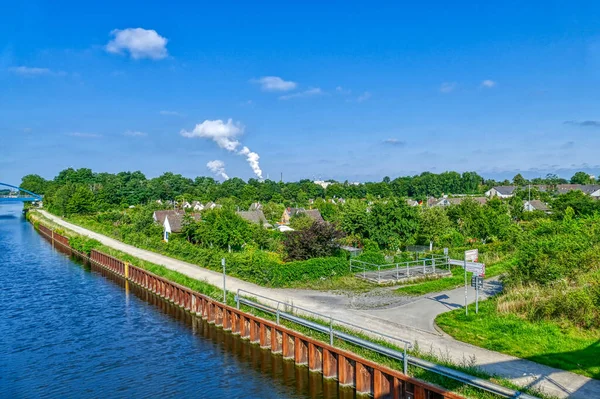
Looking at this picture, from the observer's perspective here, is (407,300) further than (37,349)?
Yes

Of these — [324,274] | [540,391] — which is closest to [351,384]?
[540,391]

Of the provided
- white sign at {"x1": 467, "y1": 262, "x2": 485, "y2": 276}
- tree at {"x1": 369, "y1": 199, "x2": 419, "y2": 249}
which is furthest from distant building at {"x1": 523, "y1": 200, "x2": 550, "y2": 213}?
white sign at {"x1": 467, "y1": 262, "x2": 485, "y2": 276}

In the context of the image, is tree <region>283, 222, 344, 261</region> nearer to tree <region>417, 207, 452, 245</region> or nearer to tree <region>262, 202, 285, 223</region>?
tree <region>417, 207, 452, 245</region>

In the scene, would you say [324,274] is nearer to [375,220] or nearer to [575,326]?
[375,220]

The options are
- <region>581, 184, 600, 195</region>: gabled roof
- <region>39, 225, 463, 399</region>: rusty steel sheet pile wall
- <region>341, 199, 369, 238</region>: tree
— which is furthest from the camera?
<region>581, 184, 600, 195</region>: gabled roof

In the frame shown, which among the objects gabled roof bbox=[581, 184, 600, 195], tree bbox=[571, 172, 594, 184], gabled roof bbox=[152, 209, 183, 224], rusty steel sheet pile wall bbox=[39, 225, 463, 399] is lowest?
rusty steel sheet pile wall bbox=[39, 225, 463, 399]

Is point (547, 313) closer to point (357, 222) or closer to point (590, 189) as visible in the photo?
point (357, 222)

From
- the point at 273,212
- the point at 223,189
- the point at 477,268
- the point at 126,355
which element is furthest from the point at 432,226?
the point at 223,189
